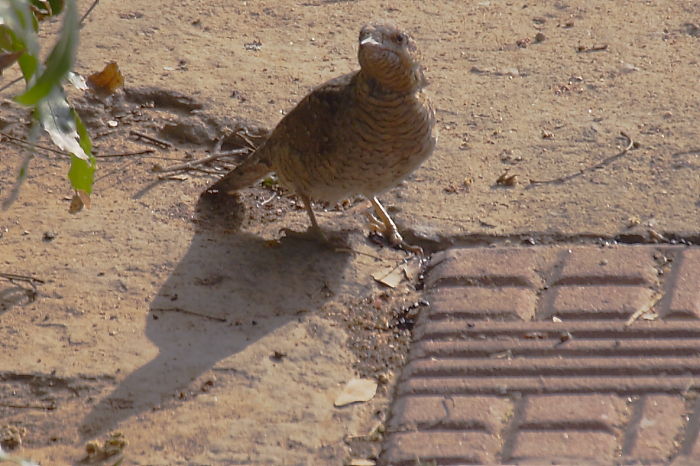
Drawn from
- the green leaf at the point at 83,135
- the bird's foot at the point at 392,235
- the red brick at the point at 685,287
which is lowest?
the green leaf at the point at 83,135

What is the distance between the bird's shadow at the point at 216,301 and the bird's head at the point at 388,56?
72 centimetres

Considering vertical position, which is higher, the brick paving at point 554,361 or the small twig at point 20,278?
the brick paving at point 554,361

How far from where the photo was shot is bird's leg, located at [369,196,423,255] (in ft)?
12.8

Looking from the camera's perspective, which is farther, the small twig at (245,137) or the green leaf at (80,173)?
the small twig at (245,137)

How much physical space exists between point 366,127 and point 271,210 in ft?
2.63

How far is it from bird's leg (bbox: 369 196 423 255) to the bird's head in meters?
0.55

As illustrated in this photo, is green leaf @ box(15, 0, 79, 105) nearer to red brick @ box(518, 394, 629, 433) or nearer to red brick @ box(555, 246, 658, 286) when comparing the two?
red brick @ box(518, 394, 629, 433)

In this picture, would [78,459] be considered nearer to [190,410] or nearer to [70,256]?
[190,410]

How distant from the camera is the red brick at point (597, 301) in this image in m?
3.38

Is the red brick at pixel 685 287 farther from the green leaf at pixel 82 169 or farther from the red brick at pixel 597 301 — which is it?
the green leaf at pixel 82 169

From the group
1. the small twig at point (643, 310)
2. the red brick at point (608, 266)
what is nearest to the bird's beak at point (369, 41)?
the red brick at point (608, 266)

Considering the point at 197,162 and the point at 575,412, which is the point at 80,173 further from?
the point at 197,162

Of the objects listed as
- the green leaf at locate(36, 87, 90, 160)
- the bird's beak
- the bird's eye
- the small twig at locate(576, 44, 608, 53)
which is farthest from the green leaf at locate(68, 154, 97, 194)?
the small twig at locate(576, 44, 608, 53)

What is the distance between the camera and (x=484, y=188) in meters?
4.22
